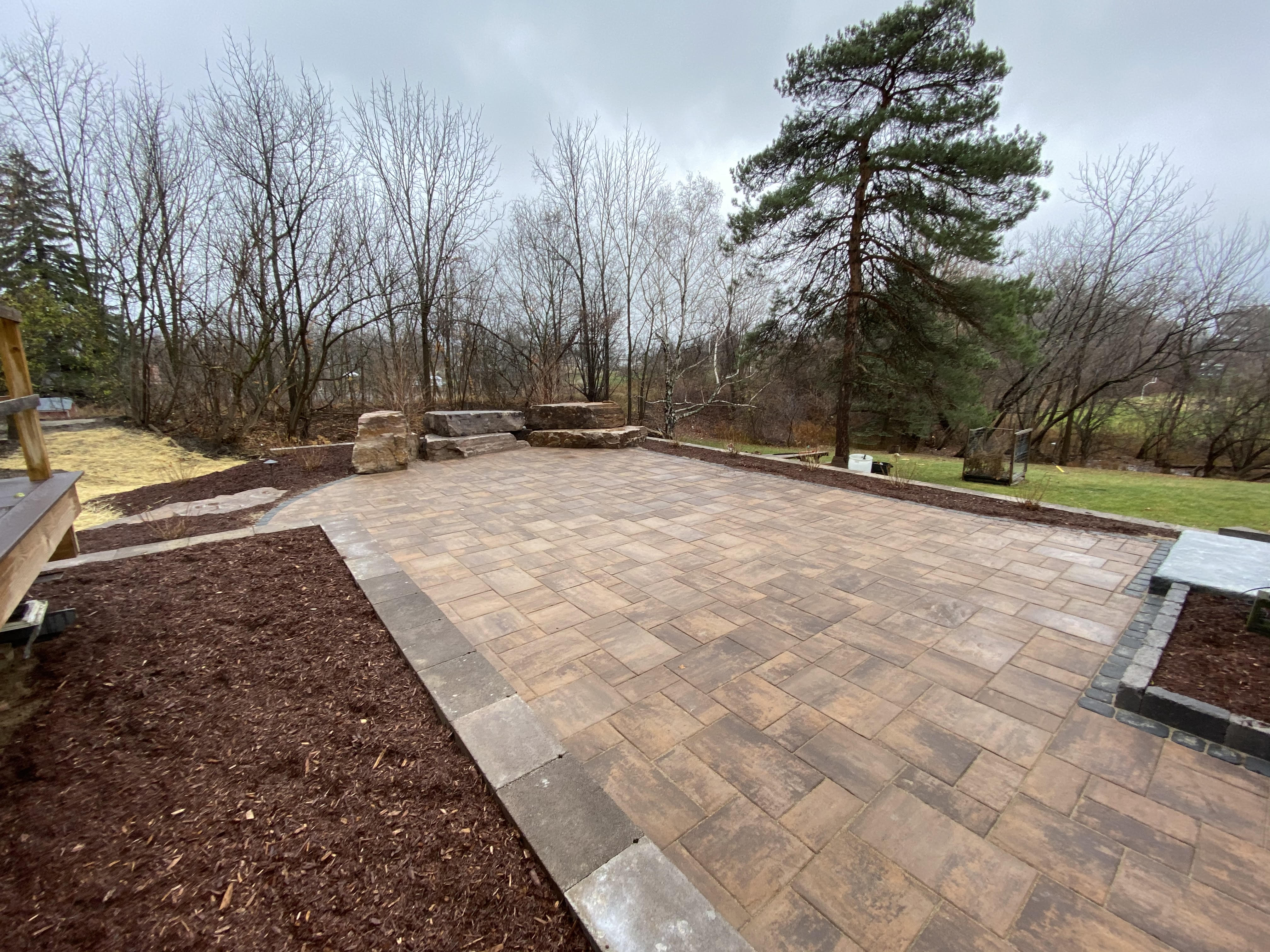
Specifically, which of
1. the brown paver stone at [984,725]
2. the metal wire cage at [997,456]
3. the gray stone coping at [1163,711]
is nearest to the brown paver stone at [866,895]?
the brown paver stone at [984,725]

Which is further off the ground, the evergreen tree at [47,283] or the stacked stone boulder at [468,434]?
the evergreen tree at [47,283]

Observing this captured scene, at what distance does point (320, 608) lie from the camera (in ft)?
7.98

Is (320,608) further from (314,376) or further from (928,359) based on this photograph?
(928,359)

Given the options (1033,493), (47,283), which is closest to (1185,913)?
(1033,493)

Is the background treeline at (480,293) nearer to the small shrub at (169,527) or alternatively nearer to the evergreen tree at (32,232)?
the evergreen tree at (32,232)

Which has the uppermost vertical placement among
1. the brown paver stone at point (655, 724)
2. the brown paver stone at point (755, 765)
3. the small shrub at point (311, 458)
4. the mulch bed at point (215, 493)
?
the small shrub at point (311, 458)

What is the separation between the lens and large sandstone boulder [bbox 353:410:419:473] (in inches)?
245

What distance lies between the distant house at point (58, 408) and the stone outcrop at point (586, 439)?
10.5 metres

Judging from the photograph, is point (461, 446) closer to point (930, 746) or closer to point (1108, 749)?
point (930, 746)

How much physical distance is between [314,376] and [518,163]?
5.94m

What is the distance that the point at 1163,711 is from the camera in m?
1.87

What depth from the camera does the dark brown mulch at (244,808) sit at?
103 centimetres

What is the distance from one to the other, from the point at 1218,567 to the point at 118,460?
12.8 m

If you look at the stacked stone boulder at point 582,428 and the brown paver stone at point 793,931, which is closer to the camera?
the brown paver stone at point 793,931
